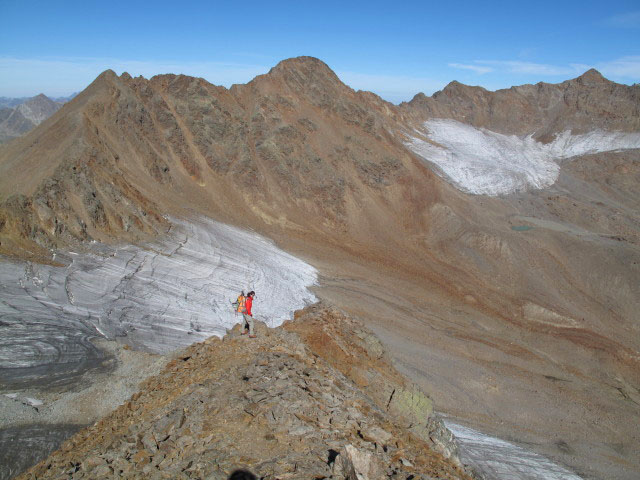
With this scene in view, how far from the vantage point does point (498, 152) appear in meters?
69.2

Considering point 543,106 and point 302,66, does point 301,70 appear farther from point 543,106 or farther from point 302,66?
point 543,106

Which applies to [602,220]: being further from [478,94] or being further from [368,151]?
[478,94]

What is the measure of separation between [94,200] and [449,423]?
2243cm

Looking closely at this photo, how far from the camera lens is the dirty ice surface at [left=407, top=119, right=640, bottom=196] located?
58656 mm

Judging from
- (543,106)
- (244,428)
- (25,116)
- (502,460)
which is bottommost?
(502,460)

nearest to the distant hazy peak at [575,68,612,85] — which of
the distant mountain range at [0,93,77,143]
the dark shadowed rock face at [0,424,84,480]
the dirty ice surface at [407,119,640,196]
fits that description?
the dirty ice surface at [407,119,640,196]

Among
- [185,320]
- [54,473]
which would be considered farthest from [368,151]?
[54,473]

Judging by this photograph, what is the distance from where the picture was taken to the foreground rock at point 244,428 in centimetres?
703

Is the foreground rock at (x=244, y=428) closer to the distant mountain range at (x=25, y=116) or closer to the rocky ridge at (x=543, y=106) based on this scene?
the rocky ridge at (x=543, y=106)

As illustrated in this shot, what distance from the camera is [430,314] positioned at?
2970cm

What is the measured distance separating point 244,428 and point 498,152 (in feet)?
230

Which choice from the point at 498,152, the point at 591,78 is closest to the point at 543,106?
the point at 591,78

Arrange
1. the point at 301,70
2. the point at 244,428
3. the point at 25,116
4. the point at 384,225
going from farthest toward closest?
1. the point at 25,116
2. the point at 301,70
3. the point at 384,225
4. the point at 244,428

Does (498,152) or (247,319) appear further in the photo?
(498,152)
